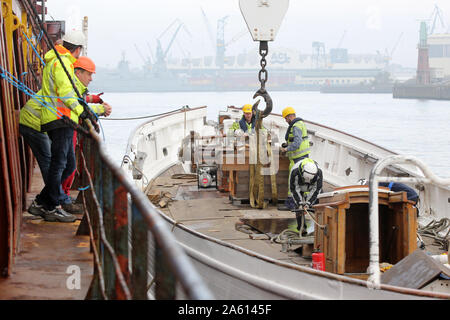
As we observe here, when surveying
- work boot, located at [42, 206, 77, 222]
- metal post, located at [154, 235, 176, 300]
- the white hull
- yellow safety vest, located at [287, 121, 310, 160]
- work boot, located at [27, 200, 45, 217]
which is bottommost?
the white hull

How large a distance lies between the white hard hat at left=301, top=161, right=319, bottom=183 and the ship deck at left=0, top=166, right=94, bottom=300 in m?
3.15

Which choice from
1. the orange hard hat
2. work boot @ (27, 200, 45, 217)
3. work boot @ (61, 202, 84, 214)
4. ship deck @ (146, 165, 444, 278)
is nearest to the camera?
work boot @ (27, 200, 45, 217)

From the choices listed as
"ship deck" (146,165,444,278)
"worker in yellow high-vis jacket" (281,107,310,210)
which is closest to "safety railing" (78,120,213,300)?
"ship deck" (146,165,444,278)

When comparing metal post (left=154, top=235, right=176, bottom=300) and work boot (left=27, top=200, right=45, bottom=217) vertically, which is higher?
metal post (left=154, top=235, right=176, bottom=300)

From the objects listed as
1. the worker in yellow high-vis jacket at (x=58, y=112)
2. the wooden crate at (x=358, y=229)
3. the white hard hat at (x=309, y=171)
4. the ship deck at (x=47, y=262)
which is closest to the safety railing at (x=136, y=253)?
the ship deck at (x=47, y=262)

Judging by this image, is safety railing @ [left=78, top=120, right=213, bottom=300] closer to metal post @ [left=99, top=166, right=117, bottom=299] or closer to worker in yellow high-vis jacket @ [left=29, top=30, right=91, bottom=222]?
metal post @ [left=99, top=166, right=117, bottom=299]

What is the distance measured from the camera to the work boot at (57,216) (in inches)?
233

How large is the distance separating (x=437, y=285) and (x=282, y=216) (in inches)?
158

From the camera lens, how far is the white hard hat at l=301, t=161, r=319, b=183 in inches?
316

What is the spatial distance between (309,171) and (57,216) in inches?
133

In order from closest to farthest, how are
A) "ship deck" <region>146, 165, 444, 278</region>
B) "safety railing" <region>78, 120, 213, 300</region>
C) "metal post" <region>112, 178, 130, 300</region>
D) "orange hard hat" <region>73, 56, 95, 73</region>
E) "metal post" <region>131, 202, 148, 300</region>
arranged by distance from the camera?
"safety railing" <region>78, 120, 213, 300</region>, "metal post" <region>131, 202, 148, 300</region>, "metal post" <region>112, 178, 130, 300</region>, "orange hard hat" <region>73, 56, 95, 73</region>, "ship deck" <region>146, 165, 444, 278</region>

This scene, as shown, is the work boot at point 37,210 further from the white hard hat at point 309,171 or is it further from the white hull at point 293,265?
the white hard hat at point 309,171
